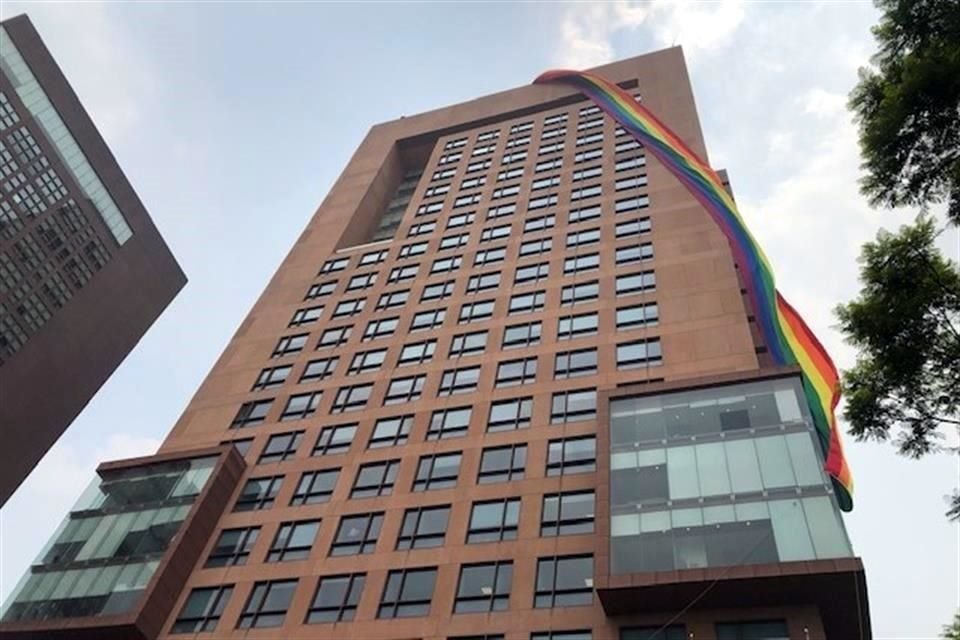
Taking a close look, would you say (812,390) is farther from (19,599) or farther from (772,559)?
(19,599)

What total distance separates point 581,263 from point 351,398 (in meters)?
16.6

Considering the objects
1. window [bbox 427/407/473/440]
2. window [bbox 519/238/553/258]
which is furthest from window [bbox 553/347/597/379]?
window [bbox 519/238/553/258]

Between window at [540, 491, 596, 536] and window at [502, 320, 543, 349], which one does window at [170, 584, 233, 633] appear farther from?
window at [502, 320, 543, 349]

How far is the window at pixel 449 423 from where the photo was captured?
1495 inches

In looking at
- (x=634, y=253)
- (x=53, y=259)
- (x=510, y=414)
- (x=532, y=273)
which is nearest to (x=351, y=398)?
(x=510, y=414)

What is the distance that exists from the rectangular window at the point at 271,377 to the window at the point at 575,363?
679 inches

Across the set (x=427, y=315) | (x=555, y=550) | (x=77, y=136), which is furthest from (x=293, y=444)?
(x=77, y=136)

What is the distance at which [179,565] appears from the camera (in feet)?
110

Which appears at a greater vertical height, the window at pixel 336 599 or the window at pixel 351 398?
the window at pixel 351 398

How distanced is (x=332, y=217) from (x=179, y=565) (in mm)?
38045

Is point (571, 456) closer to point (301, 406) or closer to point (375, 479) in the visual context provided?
point (375, 479)

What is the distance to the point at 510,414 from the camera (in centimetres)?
3784

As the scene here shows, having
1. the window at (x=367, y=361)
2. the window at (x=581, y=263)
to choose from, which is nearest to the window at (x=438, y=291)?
the window at (x=367, y=361)

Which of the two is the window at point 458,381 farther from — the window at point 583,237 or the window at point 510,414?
the window at point 583,237
